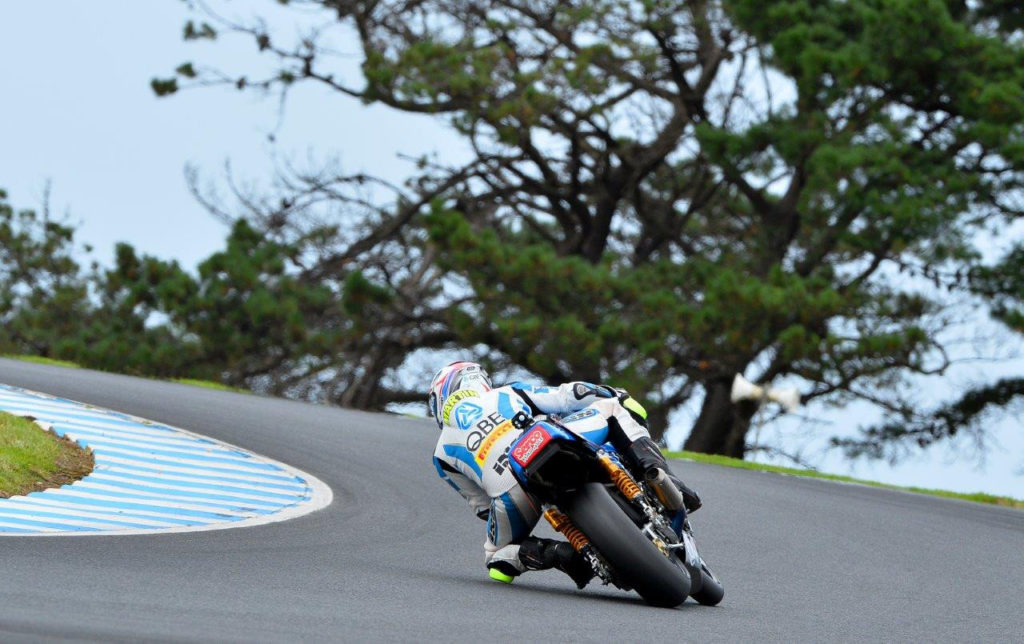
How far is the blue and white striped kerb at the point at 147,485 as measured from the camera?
9.07 meters

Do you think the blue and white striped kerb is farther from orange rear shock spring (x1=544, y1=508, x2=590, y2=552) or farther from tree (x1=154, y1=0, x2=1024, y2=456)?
tree (x1=154, y1=0, x2=1024, y2=456)

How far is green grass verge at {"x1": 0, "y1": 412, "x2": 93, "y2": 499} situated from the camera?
966 cm

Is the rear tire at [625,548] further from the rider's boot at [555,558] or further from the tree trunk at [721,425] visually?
the tree trunk at [721,425]

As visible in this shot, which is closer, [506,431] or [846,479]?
[506,431]

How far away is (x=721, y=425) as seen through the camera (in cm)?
3098

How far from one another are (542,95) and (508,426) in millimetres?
20300

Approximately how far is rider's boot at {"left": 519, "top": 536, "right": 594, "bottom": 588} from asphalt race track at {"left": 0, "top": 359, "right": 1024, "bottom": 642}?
126 mm

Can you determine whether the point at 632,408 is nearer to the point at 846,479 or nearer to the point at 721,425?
the point at 846,479

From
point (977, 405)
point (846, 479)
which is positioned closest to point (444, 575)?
point (846, 479)

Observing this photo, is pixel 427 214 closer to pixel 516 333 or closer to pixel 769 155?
pixel 516 333

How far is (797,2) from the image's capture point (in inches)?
1030

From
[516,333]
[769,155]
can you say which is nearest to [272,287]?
[516,333]

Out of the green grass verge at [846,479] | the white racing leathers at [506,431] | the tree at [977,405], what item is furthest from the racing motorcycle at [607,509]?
the tree at [977,405]

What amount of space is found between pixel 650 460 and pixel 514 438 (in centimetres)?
73
